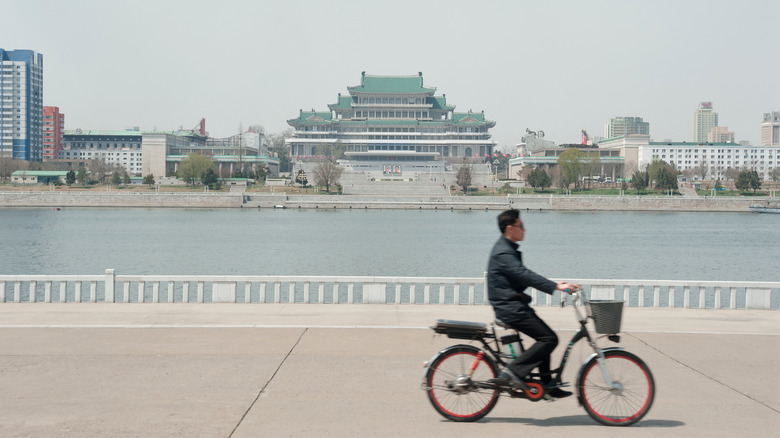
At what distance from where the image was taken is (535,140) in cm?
17050

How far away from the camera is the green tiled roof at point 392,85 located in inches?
5433

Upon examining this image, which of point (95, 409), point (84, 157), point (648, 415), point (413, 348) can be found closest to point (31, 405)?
point (95, 409)

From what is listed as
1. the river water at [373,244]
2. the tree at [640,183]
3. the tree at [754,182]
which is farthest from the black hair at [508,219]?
the tree at [754,182]

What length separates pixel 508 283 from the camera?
6707mm

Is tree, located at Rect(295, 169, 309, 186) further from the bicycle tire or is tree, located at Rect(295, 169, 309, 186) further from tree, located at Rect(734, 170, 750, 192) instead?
the bicycle tire

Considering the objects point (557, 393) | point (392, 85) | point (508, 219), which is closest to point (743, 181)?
point (392, 85)

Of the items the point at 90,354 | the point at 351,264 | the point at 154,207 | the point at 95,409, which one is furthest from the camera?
the point at 154,207

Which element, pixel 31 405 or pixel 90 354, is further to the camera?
pixel 90 354

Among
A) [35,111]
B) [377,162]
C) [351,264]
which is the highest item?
[35,111]

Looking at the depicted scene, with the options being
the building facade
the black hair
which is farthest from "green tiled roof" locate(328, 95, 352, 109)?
the black hair

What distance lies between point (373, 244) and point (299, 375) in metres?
43.4

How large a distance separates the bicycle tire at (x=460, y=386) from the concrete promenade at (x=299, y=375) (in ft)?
0.46

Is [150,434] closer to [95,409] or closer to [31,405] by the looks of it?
[95,409]

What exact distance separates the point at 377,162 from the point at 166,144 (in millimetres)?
41304
